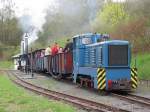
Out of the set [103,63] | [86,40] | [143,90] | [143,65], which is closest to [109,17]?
[143,65]

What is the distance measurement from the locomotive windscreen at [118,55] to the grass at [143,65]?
6.29m

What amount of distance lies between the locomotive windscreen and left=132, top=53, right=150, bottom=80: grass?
20.6 feet

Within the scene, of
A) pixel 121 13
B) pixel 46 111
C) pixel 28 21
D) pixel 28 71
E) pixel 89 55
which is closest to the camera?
pixel 46 111

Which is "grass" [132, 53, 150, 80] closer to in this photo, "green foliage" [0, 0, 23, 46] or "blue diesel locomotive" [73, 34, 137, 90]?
"blue diesel locomotive" [73, 34, 137, 90]

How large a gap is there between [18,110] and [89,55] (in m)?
9.88

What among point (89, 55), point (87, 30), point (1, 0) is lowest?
point (89, 55)

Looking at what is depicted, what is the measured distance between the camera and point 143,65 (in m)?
31.1

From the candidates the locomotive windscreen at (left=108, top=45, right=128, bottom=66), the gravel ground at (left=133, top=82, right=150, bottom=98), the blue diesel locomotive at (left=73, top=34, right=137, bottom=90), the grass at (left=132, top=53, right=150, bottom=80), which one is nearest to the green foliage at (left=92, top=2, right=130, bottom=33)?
the grass at (left=132, top=53, right=150, bottom=80)

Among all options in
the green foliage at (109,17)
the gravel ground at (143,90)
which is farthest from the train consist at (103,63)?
the green foliage at (109,17)

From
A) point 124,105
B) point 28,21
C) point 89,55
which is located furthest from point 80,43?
point 28,21

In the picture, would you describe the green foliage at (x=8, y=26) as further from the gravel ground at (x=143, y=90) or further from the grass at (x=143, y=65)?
the gravel ground at (x=143, y=90)

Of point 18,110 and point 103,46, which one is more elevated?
point 103,46

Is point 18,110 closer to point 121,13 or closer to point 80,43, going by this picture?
point 80,43

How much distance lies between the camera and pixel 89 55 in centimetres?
2445
